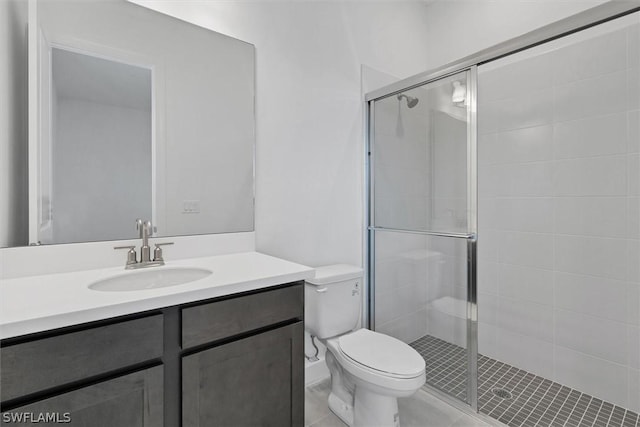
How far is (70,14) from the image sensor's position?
1243 mm

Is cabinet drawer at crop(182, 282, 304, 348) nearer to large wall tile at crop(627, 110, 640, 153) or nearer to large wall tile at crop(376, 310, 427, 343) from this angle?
large wall tile at crop(376, 310, 427, 343)

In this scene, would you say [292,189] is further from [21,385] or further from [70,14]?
[21,385]

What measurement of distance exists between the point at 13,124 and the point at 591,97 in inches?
110

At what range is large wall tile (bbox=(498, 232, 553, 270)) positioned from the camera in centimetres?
208

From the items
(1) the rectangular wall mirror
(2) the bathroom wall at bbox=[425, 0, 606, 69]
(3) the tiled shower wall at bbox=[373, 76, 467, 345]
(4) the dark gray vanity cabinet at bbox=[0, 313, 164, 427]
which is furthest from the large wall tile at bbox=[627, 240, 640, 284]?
(4) the dark gray vanity cabinet at bbox=[0, 313, 164, 427]

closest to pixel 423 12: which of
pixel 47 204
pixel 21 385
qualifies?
pixel 47 204

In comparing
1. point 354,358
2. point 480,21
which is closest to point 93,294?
point 354,358

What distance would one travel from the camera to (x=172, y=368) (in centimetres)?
98

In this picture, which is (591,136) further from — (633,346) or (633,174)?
(633,346)

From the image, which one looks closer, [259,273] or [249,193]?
[259,273]

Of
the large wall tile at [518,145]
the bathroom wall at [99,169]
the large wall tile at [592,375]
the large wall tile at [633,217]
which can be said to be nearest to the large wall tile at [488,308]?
the large wall tile at [592,375]

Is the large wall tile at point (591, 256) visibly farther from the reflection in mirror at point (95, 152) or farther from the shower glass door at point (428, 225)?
the reflection in mirror at point (95, 152)

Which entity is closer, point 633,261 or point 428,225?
point 633,261

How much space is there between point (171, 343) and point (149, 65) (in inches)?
46.3
